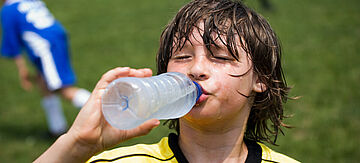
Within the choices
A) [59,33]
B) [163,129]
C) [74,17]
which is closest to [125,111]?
[163,129]

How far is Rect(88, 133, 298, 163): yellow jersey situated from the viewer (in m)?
2.08

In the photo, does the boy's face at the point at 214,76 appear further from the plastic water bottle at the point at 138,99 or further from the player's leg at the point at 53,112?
the player's leg at the point at 53,112

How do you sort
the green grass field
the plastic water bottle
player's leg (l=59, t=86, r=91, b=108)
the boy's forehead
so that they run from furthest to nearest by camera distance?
player's leg (l=59, t=86, r=91, b=108), the green grass field, the boy's forehead, the plastic water bottle

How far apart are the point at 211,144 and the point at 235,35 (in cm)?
61

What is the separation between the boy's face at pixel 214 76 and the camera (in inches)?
75.4

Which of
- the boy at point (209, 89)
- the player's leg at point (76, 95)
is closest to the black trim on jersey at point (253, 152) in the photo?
the boy at point (209, 89)

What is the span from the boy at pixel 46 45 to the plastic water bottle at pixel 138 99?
3842 millimetres

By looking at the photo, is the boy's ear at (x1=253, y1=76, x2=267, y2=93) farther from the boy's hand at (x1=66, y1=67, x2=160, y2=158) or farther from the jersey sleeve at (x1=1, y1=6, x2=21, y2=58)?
the jersey sleeve at (x1=1, y1=6, x2=21, y2=58)

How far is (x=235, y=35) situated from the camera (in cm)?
207

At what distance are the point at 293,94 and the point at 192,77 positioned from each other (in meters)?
4.60

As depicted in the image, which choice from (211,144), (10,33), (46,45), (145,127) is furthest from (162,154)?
(10,33)

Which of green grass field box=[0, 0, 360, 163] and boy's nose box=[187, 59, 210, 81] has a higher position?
boy's nose box=[187, 59, 210, 81]

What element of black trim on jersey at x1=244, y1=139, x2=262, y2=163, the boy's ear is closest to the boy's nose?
the boy's ear

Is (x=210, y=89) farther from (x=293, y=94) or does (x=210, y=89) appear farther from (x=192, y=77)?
(x=293, y=94)
